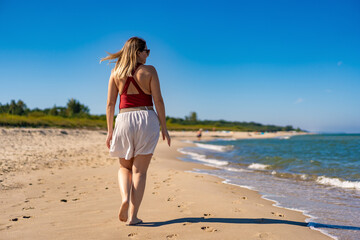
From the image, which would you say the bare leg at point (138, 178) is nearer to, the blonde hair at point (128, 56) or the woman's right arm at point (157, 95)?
the woman's right arm at point (157, 95)

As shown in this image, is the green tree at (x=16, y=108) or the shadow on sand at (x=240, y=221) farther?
the green tree at (x=16, y=108)

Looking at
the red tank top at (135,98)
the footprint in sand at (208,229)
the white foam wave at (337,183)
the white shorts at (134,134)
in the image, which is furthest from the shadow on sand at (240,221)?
the white foam wave at (337,183)

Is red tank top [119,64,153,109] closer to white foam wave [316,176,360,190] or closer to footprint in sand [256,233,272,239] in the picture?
footprint in sand [256,233,272,239]

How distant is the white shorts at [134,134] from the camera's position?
2.89m

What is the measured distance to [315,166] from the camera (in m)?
10.8

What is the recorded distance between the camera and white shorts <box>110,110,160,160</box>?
2.89 m

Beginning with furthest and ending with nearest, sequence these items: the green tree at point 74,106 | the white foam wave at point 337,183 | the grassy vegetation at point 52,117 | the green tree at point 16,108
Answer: the green tree at point 74,106 → the green tree at point 16,108 → the grassy vegetation at point 52,117 → the white foam wave at point 337,183

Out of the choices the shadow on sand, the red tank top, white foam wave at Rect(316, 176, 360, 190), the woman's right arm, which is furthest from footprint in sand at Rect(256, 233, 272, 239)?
white foam wave at Rect(316, 176, 360, 190)

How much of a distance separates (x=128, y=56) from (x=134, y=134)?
88 centimetres

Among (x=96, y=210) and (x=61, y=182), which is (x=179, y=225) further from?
(x=61, y=182)

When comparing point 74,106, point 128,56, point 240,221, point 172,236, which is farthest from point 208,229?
point 74,106

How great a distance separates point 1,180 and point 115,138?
4.26 m

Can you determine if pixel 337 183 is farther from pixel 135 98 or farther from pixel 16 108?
pixel 16 108

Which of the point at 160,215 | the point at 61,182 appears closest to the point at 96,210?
the point at 160,215
